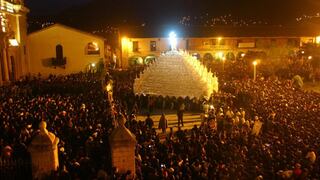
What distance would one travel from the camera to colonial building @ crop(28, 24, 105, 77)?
1665 inches

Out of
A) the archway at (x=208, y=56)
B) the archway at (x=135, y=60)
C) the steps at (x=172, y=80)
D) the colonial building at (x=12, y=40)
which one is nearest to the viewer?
the steps at (x=172, y=80)

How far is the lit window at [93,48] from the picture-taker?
43.7 metres

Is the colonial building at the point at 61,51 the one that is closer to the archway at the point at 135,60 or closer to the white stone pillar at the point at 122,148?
the archway at the point at 135,60

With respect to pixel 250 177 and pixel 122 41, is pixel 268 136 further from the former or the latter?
pixel 122 41

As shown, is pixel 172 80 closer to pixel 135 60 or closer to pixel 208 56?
pixel 135 60

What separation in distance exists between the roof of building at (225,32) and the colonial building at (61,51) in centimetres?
1082

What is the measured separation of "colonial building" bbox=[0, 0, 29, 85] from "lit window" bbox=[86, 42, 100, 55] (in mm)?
6543

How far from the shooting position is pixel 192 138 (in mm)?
14352

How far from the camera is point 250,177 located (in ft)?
38.1

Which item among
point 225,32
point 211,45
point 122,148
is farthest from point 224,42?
point 122,148

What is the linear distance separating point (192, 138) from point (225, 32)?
42894 mm

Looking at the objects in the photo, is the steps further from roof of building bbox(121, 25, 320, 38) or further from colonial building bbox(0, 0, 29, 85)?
roof of building bbox(121, 25, 320, 38)

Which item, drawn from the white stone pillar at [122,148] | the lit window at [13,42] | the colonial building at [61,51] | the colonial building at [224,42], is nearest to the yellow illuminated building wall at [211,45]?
the colonial building at [224,42]

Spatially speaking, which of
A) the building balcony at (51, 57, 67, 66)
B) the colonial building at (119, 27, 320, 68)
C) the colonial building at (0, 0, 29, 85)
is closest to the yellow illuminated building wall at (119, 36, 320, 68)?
the colonial building at (119, 27, 320, 68)
